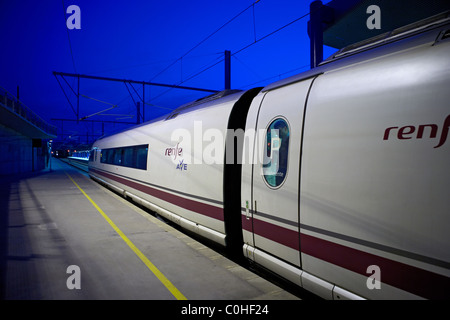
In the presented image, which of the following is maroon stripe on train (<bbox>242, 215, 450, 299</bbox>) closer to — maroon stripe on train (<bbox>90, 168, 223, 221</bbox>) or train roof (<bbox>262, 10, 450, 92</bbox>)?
maroon stripe on train (<bbox>90, 168, 223, 221</bbox>)

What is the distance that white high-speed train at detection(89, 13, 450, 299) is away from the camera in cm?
199

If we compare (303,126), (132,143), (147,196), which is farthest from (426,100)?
(132,143)

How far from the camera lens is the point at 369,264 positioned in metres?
2.32

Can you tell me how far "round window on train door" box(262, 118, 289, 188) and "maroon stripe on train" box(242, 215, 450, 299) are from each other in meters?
0.59

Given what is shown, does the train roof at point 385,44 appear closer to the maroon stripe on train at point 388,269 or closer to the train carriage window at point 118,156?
the maroon stripe on train at point 388,269

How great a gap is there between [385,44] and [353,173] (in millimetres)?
1396

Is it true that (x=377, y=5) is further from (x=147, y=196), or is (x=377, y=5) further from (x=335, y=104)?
(x=147, y=196)

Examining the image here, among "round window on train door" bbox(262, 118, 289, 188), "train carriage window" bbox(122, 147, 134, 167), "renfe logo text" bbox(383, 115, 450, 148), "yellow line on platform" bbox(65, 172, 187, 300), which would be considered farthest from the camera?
"train carriage window" bbox(122, 147, 134, 167)

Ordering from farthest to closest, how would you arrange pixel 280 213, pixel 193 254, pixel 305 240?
pixel 193 254 → pixel 280 213 → pixel 305 240

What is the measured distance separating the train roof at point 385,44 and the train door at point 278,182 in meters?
0.35

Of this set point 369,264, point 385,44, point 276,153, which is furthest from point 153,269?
point 385,44

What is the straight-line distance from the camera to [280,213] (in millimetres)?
3273

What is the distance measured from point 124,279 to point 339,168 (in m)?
3.14

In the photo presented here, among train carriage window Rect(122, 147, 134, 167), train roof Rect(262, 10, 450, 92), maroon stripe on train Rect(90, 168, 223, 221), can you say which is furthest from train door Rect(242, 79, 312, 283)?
train carriage window Rect(122, 147, 134, 167)
